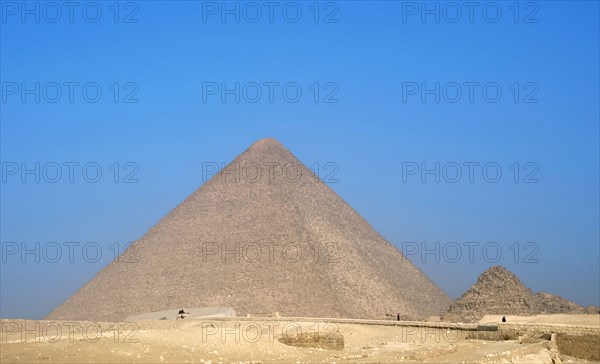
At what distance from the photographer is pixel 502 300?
3800 centimetres

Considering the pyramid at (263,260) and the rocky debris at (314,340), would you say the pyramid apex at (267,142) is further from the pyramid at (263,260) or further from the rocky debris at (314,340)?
the rocky debris at (314,340)

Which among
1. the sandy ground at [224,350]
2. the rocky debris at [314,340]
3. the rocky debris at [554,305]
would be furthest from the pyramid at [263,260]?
→ the rocky debris at [314,340]

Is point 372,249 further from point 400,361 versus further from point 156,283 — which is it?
point 400,361

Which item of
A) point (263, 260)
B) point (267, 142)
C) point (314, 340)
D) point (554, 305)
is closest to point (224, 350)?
point (314, 340)

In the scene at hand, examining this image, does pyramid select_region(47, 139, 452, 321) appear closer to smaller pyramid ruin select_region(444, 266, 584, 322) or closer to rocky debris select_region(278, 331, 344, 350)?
smaller pyramid ruin select_region(444, 266, 584, 322)

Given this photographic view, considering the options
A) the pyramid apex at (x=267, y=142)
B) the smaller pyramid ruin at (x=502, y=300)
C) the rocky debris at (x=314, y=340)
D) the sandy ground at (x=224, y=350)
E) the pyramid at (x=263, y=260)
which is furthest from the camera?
the pyramid apex at (x=267, y=142)

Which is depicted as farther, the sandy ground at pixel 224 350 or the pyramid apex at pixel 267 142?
the pyramid apex at pixel 267 142

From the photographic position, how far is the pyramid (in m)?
43.1

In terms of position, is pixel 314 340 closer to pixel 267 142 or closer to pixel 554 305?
pixel 554 305

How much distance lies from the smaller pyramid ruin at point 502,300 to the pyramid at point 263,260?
5.20 meters

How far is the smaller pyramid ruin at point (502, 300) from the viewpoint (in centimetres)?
3728

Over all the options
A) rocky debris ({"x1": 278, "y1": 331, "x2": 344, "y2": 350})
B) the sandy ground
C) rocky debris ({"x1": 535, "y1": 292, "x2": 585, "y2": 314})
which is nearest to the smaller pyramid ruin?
rocky debris ({"x1": 535, "y1": 292, "x2": 585, "y2": 314})

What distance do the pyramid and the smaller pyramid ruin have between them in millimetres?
5202

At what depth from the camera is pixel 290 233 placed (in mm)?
46938
